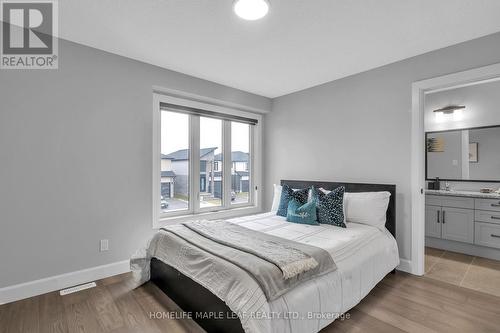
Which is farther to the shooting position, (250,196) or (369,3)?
(250,196)

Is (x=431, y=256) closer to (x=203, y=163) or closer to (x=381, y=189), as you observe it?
(x=381, y=189)

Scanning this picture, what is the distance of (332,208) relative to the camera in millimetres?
2809

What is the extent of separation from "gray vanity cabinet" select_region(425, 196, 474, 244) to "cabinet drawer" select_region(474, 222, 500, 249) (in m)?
0.06

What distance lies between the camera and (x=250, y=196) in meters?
4.43

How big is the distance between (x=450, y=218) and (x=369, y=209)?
5.77 ft

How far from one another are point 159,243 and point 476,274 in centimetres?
355

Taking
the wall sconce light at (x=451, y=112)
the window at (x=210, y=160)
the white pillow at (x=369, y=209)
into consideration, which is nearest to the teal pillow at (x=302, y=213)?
the white pillow at (x=369, y=209)

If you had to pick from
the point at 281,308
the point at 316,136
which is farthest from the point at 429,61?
the point at 281,308

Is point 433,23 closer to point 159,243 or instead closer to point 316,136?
point 316,136

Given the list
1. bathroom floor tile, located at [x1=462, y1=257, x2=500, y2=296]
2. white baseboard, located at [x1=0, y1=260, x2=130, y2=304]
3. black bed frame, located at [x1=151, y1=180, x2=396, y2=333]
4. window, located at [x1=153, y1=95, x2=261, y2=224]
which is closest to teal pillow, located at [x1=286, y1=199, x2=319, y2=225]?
black bed frame, located at [x1=151, y1=180, x2=396, y2=333]

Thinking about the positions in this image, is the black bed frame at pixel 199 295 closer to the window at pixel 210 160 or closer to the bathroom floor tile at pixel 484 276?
the bathroom floor tile at pixel 484 276

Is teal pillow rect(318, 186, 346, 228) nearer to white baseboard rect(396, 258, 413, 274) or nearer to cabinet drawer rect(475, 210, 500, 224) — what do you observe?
white baseboard rect(396, 258, 413, 274)
